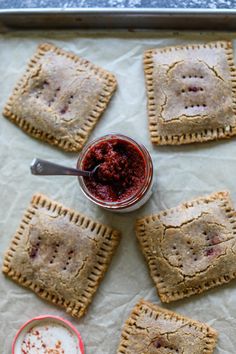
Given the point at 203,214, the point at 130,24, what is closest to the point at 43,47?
the point at 130,24

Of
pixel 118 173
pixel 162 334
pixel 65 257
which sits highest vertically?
pixel 118 173

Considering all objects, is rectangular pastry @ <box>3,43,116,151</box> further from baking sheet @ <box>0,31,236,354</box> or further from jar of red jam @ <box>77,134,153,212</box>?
jar of red jam @ <box>77,134,153,212</box>

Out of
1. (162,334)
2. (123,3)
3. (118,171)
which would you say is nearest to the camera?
(118,171)

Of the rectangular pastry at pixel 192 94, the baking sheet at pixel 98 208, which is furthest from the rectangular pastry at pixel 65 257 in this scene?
the rectangular pastry at pixel 192 94

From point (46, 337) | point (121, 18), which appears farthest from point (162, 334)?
point (121, 18)

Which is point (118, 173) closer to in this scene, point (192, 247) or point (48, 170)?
point (48, 170)

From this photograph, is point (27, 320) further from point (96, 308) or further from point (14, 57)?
point (14, 57)

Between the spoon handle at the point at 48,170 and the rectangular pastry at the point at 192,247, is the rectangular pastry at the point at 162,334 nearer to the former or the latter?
the rectangular pastry at the point at 192,247
